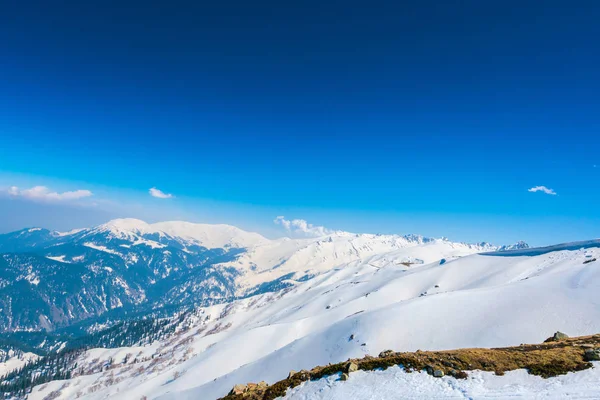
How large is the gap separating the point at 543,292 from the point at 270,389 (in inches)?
3452

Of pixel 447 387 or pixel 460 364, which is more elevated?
pixel 460 364

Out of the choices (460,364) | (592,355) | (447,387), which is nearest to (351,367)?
(447,387)

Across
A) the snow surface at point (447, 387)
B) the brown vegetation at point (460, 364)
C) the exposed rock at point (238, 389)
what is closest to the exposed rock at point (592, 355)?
the brown vegetation at point (460, 364)

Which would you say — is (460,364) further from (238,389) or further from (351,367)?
(238,389)

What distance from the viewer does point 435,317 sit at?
80000 mm

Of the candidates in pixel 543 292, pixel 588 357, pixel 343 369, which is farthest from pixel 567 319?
pixel 343 369

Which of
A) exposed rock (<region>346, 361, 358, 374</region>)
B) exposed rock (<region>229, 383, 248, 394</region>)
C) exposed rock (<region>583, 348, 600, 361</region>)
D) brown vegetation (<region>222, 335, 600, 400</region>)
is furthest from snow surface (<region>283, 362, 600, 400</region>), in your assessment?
exposed rock (<region>229, 383, 248, 394</region>)

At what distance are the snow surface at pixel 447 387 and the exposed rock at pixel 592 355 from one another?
85 cm

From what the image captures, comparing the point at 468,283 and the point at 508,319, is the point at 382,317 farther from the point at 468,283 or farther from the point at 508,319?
the point at 468,283

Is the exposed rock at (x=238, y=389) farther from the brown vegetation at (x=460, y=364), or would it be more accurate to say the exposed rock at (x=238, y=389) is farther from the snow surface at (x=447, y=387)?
the snow surface at (x=447, y=387)

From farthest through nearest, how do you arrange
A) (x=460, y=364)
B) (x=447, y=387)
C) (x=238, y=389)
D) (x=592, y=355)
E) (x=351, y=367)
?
(x=238, y=389) → (x=351, y=367) → (x=460, y=364) → (x=592, y=355) → (x=447, y=387)

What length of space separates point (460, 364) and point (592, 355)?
33.6 ft

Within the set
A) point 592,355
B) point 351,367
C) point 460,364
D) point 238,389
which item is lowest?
point 238,389

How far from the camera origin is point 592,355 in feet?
78.0
